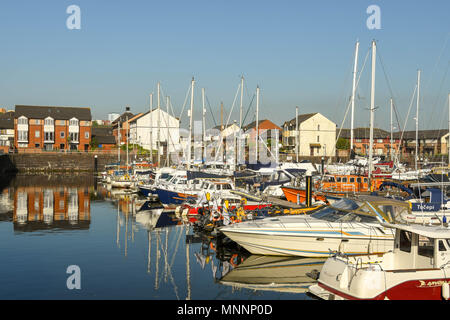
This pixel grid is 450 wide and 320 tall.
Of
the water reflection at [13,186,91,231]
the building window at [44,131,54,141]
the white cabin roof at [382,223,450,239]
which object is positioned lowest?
the water reflection at [13,186,91,231]

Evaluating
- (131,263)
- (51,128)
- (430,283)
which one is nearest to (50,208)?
(131,263)

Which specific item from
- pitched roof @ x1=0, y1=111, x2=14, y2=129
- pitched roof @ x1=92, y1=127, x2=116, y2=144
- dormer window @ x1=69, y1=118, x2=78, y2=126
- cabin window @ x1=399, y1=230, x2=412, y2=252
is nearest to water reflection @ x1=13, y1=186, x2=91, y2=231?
cabin window @ x1=399, y1=230, x2=412, y2=252

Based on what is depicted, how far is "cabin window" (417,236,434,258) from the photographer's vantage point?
51.6 feet

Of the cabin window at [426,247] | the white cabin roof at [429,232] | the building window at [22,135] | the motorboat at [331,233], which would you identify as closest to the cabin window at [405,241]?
the cabin window at [426,247]

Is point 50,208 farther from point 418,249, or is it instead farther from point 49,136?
point 49,136

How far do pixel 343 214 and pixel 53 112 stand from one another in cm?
9865

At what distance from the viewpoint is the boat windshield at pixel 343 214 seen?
2186 cm

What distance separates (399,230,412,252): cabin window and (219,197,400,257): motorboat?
4911 millimetres

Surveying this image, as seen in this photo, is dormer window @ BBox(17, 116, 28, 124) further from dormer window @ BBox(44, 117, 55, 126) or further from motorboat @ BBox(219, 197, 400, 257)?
motorboat @ BBox(219, 197, 400, 257)

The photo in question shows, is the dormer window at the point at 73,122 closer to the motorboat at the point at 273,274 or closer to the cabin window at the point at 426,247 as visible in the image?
the motorboat at the point at 273,274

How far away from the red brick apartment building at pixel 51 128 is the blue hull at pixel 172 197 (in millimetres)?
71532

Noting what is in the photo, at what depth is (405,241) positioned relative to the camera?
1623 centimetres
